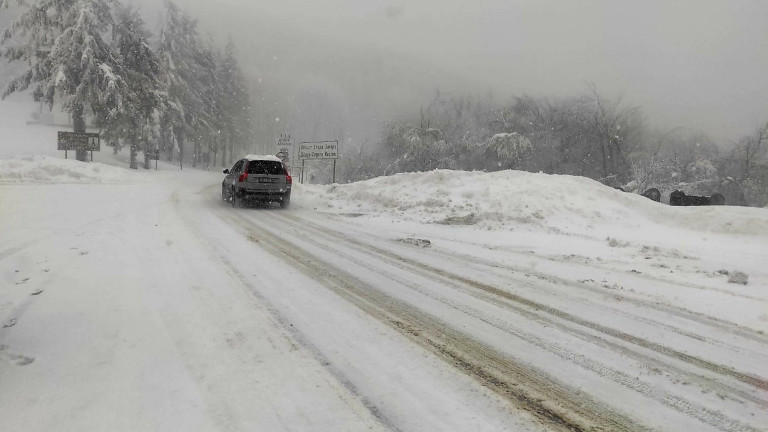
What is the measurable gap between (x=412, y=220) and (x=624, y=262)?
6096 mm

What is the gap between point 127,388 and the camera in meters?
2.38

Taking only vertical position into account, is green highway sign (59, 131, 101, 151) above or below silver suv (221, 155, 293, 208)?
above

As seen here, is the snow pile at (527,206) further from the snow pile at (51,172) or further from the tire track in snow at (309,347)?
the snow pile at (51,172)

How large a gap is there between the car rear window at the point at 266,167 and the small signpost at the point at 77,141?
67.5 ft

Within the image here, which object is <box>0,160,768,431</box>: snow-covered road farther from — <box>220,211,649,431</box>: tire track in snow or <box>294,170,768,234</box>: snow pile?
<box>294,170,768,234</box>: snow pile

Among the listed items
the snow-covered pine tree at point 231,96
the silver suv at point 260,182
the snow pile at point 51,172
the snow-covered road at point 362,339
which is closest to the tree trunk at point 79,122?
the snow pile at point 51,172

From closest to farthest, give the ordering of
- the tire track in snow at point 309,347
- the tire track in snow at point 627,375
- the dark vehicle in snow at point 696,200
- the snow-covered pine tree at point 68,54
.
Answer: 1. the tire track in snow at point 309,347
2. the tire track in snow at point 627,375
3. the dark vehicle in snow at point 696,200
4. the snow-covered pine tree at point 68,54

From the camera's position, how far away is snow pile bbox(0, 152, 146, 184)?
16719 mm

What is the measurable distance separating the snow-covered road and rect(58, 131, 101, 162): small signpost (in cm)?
2588

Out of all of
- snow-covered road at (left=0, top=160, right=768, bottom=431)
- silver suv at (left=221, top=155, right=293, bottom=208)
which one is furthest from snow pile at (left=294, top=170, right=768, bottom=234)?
snow-covered road at (left=0, top=160, right=768, bottom=431)

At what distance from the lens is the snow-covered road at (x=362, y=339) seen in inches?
90.4

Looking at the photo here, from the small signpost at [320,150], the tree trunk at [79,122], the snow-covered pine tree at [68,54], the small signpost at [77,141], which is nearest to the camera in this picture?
the small signpost at [320,150]

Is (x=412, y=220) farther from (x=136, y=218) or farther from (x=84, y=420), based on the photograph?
(x=84, y=420)

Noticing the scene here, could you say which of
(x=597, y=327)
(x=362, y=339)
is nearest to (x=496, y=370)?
(x=362, y=339)
